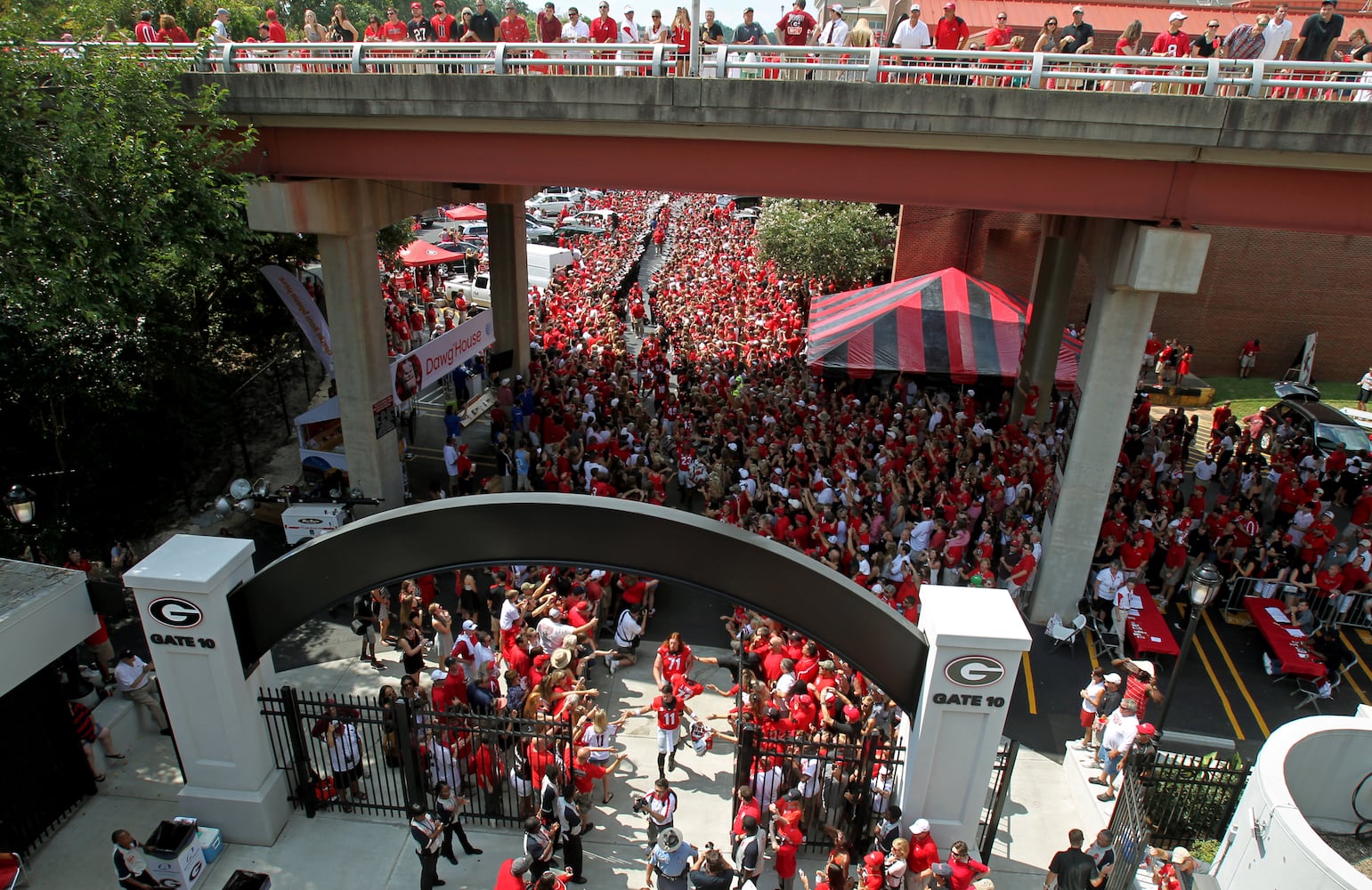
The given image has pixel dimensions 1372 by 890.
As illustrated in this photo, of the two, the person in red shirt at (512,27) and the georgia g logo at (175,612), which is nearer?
the georgia g logo at (175,612)

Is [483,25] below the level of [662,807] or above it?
above

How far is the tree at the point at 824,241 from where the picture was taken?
27.7 m

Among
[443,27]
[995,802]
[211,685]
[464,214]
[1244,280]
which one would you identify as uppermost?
[443,27]

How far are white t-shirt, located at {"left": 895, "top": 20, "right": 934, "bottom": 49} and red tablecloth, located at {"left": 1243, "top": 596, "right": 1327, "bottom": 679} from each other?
29.9 feet

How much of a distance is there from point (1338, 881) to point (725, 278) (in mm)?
25079

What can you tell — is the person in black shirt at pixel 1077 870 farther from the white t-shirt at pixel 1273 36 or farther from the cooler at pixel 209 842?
the white t-shirt at pixel 1273 36

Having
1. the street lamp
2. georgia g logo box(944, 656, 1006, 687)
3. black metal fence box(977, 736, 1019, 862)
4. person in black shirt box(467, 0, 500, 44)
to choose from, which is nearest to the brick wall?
person in black shirt box(467, 0, 500, 44)

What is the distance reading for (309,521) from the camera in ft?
42.8

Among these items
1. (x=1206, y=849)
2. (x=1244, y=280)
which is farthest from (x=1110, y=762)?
(x=1244, y=280)

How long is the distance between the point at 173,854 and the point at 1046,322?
1775cm

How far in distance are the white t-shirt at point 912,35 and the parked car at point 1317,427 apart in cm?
1259

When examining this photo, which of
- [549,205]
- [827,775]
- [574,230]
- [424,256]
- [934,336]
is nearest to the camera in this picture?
[827,775]

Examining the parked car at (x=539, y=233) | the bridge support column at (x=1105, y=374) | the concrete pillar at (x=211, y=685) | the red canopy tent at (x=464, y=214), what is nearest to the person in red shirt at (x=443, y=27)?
the concrete pillar at (x=211, y=685)

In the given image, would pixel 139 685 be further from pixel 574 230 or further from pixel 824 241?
pixel 574 230
